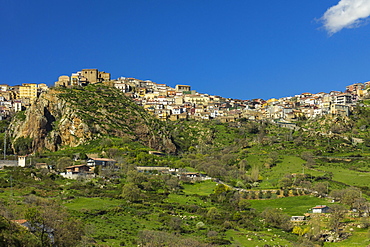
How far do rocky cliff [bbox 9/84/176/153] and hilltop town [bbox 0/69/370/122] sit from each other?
12.6 meters

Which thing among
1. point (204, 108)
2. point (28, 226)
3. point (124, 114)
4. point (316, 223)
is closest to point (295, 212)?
point (316, 223)

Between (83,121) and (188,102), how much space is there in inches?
2412

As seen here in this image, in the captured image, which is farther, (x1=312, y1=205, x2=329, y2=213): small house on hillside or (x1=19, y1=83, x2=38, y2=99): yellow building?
(x1=19, y1=83, x2=38, y2=99): yellow building

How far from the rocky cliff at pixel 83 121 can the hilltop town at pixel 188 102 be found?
12597mm

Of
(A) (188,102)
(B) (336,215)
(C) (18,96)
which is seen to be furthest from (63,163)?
(A) (188,102)

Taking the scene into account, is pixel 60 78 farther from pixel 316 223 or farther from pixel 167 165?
pixel 316 223

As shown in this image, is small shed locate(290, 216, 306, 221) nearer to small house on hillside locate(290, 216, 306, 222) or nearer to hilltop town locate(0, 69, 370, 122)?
small house on hillside locate(290, 216, 306, 222)

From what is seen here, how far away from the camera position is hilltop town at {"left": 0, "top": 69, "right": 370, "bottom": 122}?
13444 cm

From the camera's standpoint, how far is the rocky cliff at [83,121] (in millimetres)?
101688

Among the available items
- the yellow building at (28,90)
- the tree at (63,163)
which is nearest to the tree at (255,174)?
the tree at (63,163)

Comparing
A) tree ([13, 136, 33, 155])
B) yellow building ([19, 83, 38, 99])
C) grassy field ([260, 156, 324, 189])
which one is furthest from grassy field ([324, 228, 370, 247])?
yellow building ([19, 83, 38, 99])

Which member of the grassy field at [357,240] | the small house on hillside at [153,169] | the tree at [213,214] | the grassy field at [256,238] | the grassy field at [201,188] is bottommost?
the grassy field at [357,240]

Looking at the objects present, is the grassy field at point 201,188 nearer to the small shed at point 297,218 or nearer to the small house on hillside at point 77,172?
the small house on hillside at point 77,172

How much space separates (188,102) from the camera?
160m
